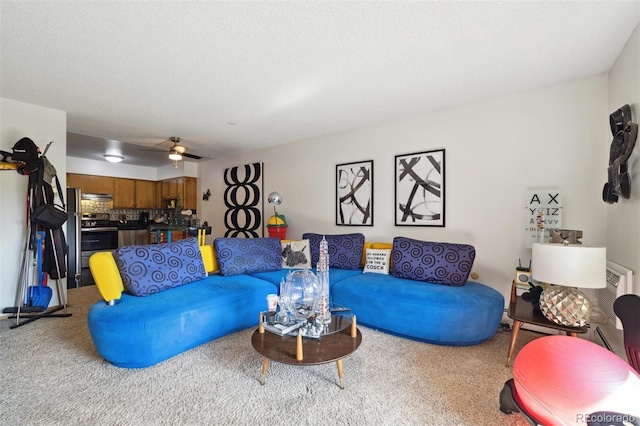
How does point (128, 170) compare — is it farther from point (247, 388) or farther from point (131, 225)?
point (247, 388)

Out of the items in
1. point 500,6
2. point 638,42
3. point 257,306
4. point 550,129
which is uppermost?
point 500,6

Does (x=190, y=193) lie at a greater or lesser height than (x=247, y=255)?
greater

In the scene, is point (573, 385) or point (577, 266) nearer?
point (573, 385)

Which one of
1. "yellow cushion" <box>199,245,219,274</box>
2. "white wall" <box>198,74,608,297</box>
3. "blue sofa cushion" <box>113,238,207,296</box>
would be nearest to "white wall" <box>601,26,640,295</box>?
"white wall" <box>198,74,608,297</box>

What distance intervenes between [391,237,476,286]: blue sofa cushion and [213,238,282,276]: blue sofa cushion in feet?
4.82

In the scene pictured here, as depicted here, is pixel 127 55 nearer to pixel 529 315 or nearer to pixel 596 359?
pixel 596 359

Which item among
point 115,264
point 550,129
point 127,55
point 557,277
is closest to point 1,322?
point 115,264

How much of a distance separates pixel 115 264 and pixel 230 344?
1201 millimetres

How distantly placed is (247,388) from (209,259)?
1801 mm

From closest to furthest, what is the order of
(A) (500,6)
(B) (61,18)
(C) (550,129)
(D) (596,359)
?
(D) (596,359) < (A) (500,6) < (B) (61,18) < (C) (550,129)

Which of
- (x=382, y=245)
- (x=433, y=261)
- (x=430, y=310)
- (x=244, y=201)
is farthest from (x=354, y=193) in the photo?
(x=244, y=201)

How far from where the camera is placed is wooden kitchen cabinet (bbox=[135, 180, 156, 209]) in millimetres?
6859

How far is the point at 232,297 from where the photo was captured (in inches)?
98.7

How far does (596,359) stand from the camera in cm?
119
